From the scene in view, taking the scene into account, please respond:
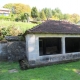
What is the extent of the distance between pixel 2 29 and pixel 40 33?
8.88m

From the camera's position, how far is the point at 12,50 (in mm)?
16625

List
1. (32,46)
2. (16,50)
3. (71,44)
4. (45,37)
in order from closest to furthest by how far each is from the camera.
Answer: (32,46) → (45,37) → (16,50) → (71,44)

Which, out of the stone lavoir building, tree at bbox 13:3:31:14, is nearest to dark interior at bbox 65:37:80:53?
the stone lavoir building

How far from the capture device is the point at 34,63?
1321cm

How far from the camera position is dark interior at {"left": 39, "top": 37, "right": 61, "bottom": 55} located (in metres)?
19.4

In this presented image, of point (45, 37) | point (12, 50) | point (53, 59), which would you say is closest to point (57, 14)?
point (12, 50)

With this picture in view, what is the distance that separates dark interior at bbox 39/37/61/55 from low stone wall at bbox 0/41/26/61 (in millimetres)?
2940

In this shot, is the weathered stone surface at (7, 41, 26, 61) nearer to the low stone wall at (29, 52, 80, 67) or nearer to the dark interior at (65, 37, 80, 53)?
the low stone wall at (29, 52, 80, 67)

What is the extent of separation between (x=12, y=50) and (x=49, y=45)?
5796 mm

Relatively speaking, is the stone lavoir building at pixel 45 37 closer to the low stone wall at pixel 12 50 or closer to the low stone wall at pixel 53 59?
the low stone wall at pixel 53 59

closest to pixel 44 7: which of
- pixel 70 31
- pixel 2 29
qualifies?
pixel 2 29

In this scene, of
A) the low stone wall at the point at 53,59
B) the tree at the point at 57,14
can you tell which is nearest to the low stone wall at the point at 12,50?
the low stone wall at the point at 53,59

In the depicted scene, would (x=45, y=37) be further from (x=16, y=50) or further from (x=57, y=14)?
(x=57, y=14)

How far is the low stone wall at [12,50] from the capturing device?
16500 millimetres
